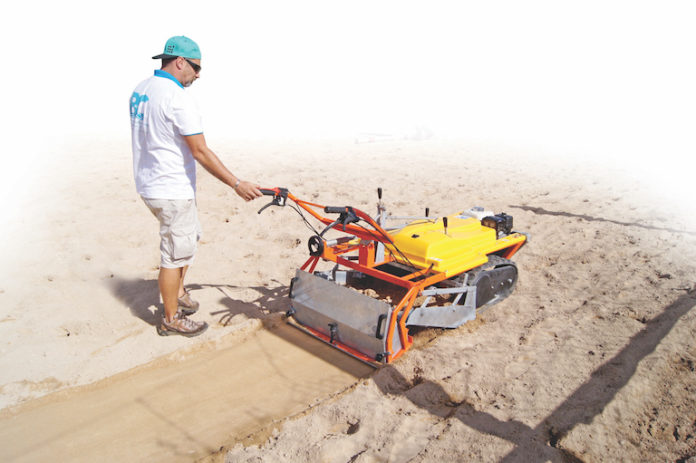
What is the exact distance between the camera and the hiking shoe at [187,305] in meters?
4.36

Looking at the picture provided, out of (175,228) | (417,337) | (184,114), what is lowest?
(417,337)

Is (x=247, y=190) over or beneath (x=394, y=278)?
over

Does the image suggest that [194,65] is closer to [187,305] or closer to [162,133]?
[162,133]

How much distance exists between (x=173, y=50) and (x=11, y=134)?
10380 millimetres

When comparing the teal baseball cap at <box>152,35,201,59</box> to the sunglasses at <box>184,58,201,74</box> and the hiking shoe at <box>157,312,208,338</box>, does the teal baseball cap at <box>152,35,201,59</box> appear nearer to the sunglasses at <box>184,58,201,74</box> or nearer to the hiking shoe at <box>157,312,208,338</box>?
the sunglasses at <box>184,58,201,74</box>

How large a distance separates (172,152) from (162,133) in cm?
15

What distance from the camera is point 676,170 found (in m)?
8.95

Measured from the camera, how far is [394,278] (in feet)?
12.4

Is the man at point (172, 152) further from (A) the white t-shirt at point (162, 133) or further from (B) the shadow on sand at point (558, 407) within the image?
(B) the shadow on sand at point (558, 407)

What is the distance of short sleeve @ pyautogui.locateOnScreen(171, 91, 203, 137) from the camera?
11.7ft

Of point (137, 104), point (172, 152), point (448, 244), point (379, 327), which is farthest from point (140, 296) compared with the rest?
point (448, 244)

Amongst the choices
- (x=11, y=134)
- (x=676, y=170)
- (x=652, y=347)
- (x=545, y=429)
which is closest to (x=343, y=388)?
(x=545, y=429)

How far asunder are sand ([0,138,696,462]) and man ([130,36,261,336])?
34.5 inches

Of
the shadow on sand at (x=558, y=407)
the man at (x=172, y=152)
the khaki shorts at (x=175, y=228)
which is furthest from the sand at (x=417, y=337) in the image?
the man at (x=172, y=152)
